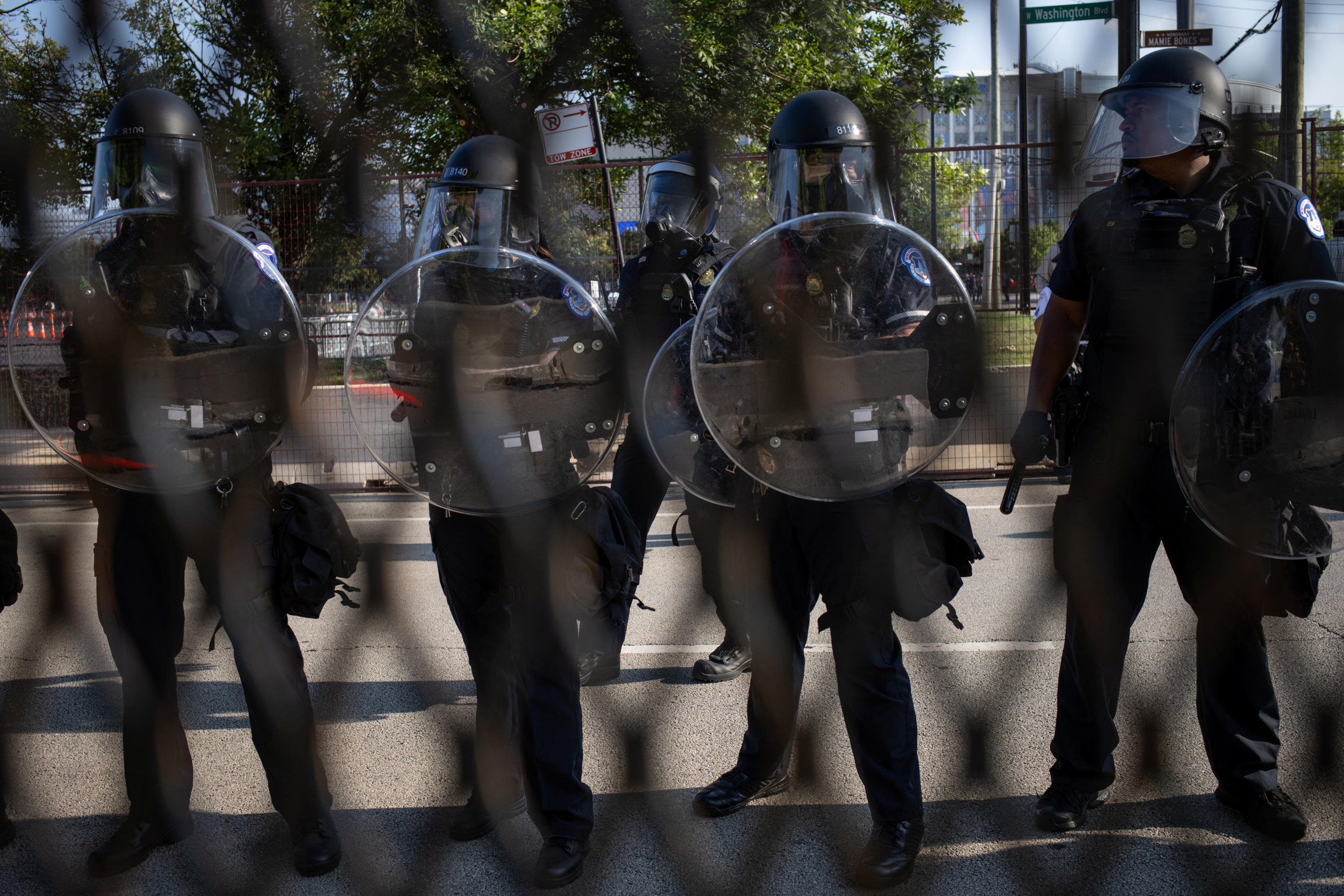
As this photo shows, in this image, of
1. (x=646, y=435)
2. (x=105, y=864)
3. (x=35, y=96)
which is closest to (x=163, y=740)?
(x=105, y=864)

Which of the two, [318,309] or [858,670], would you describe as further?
[318,309]

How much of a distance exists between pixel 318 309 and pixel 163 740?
3738mm

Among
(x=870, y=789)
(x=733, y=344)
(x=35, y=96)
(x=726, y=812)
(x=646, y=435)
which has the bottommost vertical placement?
(x=726, y=812)

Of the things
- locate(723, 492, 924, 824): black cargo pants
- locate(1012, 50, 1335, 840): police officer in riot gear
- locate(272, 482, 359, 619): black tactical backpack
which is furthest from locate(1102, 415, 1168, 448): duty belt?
locate(272, 482, 359, 619): black tactical backpack

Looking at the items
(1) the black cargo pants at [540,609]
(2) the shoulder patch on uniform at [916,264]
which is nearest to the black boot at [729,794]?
(1) the black cargo pants at [540,609]

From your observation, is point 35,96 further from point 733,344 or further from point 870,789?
point 870,789

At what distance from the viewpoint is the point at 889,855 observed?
2.23m

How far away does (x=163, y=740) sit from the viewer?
8.01ft

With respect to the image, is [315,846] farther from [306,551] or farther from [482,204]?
[482,204]

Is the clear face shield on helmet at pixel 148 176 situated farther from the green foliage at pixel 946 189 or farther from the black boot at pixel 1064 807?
the green foliage at pixel 946 189

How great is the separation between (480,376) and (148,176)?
930 mm

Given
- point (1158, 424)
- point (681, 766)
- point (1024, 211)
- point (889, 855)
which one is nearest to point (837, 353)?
point (1158, 424)

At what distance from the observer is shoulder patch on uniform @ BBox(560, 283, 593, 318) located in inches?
81.5

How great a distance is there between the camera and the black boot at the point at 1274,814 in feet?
7.68
